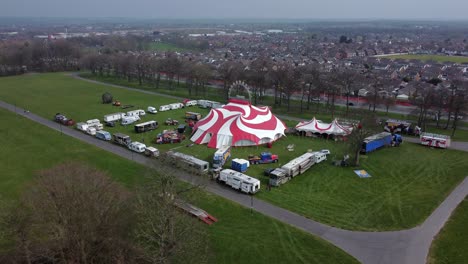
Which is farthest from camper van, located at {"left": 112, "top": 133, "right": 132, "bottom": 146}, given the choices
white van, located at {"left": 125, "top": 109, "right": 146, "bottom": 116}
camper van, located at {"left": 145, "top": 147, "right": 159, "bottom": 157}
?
white van, located at {"left": 125, "top": 109, "right": 146, "bottom": 116}

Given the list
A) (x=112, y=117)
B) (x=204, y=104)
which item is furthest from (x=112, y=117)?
(x=204, y=104)

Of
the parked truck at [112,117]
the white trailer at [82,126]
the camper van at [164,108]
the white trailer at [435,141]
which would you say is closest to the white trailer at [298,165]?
the white trailer at [435,141]

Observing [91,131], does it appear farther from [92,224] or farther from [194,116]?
[92,224]

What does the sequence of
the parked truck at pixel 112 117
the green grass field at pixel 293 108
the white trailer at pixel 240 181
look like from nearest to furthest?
the white trailer at pixel 240 181 → the green grass field at pixel 293 108 → the parked truck at pixel 112 117

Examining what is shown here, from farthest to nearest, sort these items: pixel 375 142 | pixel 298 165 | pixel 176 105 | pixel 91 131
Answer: pixel 176 105 → pixel 91 131 → pixel 375 142 → pixel 298 165

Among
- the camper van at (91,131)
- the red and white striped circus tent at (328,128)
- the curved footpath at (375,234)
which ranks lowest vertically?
the curved footpath at (375,234)

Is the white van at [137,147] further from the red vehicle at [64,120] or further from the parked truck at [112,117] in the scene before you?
the red vehicle at [64,120]
